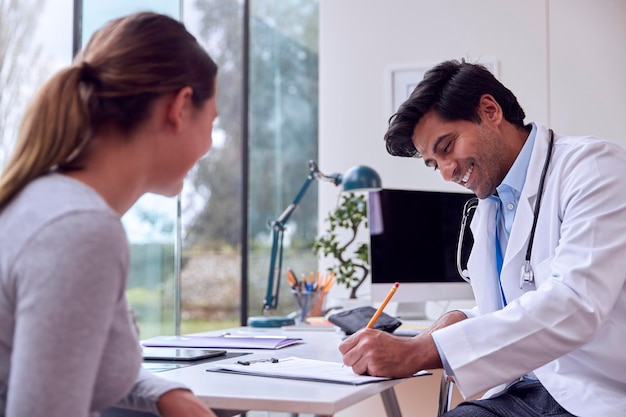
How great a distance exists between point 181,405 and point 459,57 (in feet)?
8.84

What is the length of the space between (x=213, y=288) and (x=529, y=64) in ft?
11.0

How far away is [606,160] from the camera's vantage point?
160 centimetres

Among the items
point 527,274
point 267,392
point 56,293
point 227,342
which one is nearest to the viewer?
point 56,293

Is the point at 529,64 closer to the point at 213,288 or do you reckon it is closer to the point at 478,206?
the point at 478,206

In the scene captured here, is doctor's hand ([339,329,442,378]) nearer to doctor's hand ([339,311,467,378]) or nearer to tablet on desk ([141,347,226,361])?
doctor's hand ([339,311,467,378])

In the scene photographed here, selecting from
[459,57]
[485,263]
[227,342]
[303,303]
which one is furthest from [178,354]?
[459,57]

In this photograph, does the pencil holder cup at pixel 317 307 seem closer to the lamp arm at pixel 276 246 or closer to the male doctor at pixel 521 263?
the lamp arm at pixel 276 246

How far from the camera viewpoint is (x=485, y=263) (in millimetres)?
1866

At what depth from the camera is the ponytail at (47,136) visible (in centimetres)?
97

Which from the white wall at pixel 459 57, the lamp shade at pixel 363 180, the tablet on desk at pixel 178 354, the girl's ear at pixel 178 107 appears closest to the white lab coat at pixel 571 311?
the tablet on desk at pixel 178 354

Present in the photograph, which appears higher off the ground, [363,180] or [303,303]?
[363,180]

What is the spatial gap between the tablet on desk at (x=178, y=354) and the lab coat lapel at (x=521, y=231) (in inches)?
25.3

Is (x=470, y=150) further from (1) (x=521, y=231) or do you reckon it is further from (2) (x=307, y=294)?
(2) (x=307, y=294)

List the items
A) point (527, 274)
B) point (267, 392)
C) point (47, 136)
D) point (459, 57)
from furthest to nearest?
1. point (459, 57)
2. point (527, 274)
3. point (267, 392)
4. point (47, 136)
